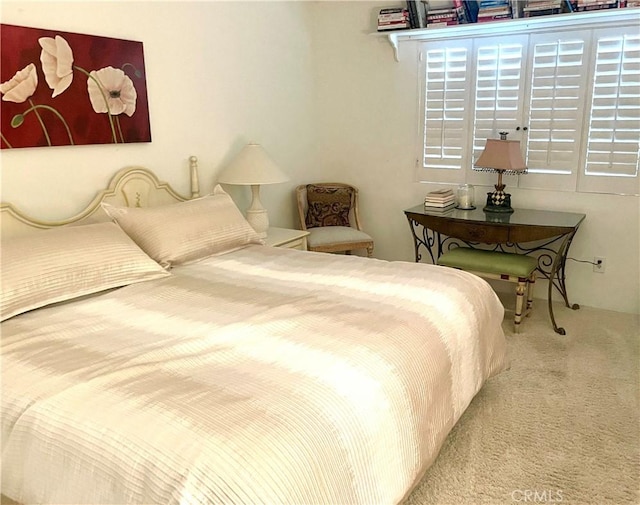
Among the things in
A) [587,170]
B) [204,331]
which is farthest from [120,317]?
[587,170]

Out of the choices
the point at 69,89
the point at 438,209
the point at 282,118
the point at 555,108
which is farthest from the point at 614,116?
the point at 69,89

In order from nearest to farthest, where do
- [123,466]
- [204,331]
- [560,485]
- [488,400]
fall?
[123,466]
[204,331]
[560,485]
[488,400]

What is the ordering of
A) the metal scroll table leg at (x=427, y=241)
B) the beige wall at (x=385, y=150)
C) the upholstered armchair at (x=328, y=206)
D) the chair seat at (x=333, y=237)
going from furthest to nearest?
1. the upholstered armchair at (x=328, y=206)
2. the metal scroll table leg at (x=427, y=241)
3. the chair seat at (x=333, y=237)
4. the beige wall at (x=385, y=150)

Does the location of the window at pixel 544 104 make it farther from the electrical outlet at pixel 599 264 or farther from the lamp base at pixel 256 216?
the lamp base at pixel 256 216

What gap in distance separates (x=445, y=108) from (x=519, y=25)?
0.69 meters

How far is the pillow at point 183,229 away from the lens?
2570 mm

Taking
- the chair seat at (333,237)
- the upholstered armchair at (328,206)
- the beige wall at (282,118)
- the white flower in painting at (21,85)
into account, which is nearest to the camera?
the white flower in painting at (21,85)

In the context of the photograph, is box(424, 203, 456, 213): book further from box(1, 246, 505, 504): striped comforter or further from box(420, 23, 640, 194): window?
box(1, 246, 505, 504): striped comforter

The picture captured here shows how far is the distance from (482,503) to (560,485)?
321 millimetres

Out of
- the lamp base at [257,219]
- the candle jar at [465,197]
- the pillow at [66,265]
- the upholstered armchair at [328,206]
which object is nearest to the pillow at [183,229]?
the pillow at [66,265]

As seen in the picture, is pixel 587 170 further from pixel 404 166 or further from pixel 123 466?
pixel 123 466

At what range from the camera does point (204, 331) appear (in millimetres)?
1821

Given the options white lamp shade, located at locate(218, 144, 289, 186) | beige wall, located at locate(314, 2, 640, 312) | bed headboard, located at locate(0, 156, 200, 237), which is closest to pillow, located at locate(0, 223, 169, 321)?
bed headboard, located at locate(0, 156, 200, 237)

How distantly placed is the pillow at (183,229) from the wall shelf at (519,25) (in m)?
1.89
